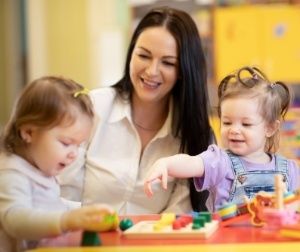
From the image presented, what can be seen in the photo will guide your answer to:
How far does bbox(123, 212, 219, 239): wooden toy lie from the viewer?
1028mm

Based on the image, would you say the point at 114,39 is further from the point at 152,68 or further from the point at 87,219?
the point at 87,219

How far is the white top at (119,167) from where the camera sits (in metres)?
1.71

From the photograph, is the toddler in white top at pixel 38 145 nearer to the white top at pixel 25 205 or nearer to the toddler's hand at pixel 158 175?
the white top at pixel 25 205

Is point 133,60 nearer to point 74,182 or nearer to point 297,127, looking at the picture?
point 74,182

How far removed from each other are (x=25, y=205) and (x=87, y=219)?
122mm

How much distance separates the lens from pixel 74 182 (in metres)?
1.72

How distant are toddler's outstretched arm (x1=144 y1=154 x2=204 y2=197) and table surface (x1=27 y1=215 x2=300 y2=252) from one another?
145 millimetres

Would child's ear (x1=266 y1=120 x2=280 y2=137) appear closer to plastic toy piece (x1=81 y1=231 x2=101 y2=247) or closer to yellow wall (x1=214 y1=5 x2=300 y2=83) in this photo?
plastic toy piece (x1=81 y1=231 x2=101 y2=247)

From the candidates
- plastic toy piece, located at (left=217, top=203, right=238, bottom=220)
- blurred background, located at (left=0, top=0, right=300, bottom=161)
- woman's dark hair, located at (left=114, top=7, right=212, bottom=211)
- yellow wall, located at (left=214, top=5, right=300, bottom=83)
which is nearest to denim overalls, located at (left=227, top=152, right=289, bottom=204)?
plastic toy piece, located at (left=217, top=203, right=238, bottom=220)

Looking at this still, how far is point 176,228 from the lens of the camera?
1060 mm

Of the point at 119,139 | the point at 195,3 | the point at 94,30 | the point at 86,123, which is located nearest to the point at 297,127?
the point at 119,139

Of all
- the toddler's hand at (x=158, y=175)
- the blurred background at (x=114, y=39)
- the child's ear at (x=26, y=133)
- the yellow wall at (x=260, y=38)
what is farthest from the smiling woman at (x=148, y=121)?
the yellow wall at (x=260, y=38)

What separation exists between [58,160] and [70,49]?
4.33m

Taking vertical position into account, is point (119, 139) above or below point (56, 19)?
below
